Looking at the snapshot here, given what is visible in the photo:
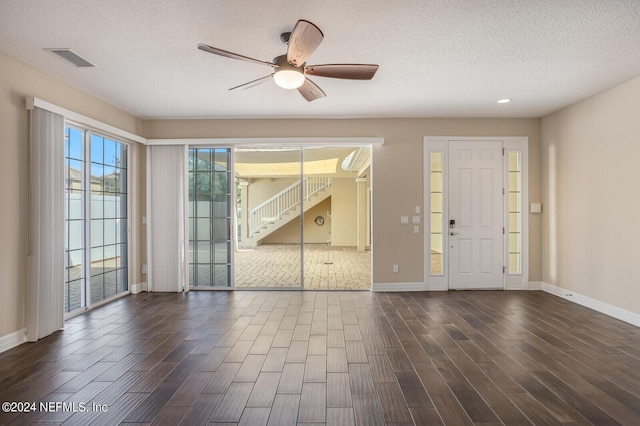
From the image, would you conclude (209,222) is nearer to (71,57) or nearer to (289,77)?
(71,57)

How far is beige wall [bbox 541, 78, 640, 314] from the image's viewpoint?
3959mm

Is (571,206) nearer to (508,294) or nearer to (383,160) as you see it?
(508,294)

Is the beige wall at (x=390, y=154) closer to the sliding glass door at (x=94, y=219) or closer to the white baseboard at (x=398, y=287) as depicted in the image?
the white baseboard at (x=398, y=287)

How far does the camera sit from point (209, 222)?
224 inches

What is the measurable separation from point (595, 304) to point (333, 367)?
392 centimetres

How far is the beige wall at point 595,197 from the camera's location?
3959 millimetres

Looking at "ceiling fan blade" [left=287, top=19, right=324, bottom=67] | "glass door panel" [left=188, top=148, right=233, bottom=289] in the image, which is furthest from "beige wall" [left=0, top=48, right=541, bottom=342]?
"ceiling fan blade" [left=287, top=19, right=324, bottom=67]

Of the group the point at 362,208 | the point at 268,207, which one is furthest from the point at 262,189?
the point at 362,208

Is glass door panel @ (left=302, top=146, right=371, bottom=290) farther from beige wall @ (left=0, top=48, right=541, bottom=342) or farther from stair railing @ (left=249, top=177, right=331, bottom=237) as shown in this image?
beige wall @ (left=0, top=48, right=541, bottom=342)

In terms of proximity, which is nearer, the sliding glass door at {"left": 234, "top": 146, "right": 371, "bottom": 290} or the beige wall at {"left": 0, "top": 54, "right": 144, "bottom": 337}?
the beige wall at {"left": 0, "top": 54, "right": 144, "bottom": 337}

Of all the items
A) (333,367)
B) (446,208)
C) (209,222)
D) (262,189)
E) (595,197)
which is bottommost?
(333,367)

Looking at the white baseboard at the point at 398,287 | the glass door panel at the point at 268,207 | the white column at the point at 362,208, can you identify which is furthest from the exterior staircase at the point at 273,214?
the white baseboard at the point at 398,287

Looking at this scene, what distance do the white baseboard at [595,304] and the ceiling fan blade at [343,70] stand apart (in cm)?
415

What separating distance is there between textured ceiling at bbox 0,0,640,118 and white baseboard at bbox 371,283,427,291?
2.88m
